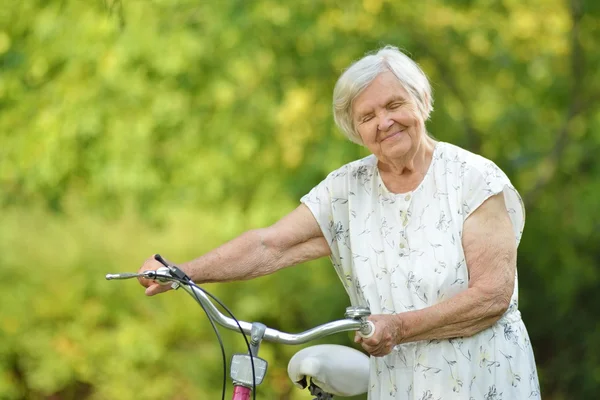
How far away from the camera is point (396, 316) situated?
2500mm

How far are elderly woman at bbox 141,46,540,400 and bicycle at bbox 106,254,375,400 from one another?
0.25 ft

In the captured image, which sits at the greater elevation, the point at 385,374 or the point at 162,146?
the point at 162,146

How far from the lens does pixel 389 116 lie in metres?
2.74

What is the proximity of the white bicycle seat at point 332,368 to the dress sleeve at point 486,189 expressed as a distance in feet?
1.82

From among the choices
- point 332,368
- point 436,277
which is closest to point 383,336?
→ point 436,277

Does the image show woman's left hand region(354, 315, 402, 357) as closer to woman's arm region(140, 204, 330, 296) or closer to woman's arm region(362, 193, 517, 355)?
woman's arm region(362, 193, 517, 355)

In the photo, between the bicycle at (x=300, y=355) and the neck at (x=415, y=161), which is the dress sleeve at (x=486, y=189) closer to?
the neck at (x=415, y=161)

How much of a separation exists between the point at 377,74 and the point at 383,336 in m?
0.75

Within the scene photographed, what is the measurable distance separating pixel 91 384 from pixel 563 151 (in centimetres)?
371

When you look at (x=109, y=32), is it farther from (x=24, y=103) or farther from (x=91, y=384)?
(x=91, y=384)

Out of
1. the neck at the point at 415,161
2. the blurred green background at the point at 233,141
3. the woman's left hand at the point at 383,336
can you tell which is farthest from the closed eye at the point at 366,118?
the blurred green background at the point at 233,141

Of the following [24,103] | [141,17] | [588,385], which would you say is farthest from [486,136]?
[24,103]

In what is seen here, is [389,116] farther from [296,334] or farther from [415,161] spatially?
[296,334]

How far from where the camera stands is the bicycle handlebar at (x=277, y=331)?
241cm
